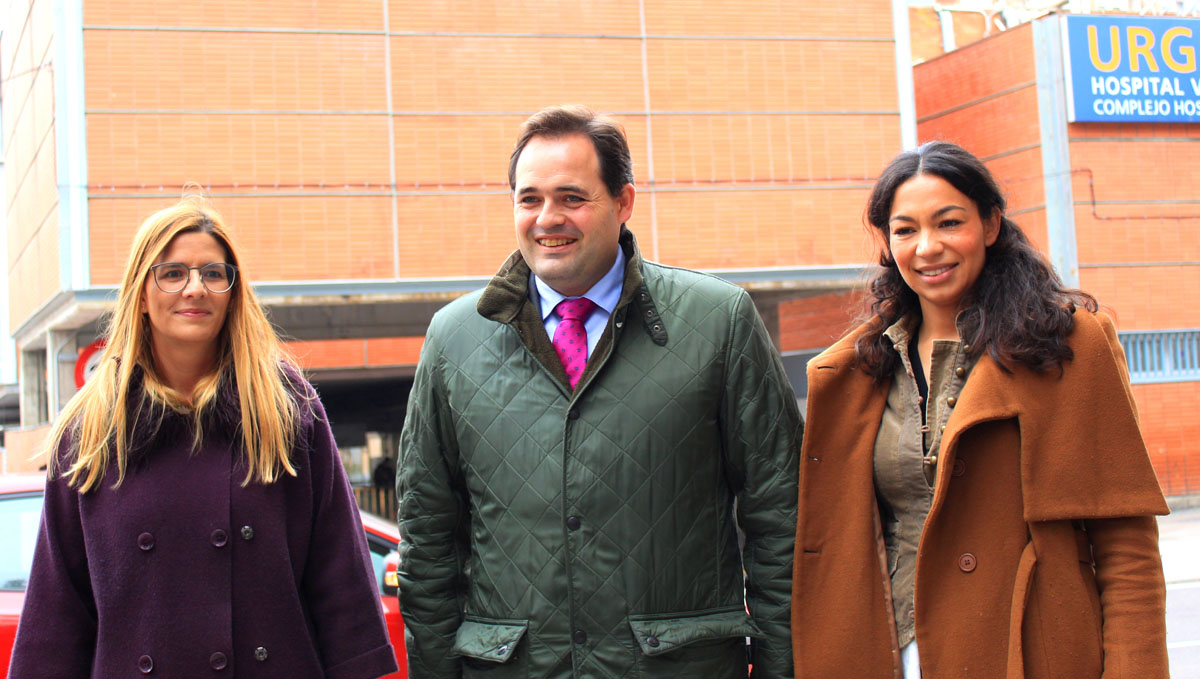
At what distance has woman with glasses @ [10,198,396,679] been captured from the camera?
105 inches

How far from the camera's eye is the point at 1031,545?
8.14 ft

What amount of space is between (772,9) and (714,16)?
0.99 m

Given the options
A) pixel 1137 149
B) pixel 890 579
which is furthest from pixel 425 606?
pixel 1137 149

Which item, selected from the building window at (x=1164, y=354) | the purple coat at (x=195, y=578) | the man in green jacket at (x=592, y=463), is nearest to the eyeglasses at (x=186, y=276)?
the purple coat at (x=195, y=578)

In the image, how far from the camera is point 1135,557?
2430 millimetres

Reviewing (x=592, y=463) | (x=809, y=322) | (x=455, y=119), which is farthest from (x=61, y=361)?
(x=592, y=463)

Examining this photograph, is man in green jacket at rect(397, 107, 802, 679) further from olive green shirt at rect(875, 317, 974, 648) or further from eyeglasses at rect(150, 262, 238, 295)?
eyeglasses at rect(150, 262, 238, 295)

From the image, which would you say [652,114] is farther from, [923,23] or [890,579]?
[890,579]

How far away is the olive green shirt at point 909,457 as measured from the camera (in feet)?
8.67

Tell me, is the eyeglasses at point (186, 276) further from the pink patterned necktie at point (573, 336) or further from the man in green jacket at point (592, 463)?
the pink patterned necktie at point (573, 336)

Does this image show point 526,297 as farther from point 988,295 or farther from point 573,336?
point 988,295

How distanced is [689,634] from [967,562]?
26.4 inches

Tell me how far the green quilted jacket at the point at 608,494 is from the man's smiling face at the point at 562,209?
0.45ft

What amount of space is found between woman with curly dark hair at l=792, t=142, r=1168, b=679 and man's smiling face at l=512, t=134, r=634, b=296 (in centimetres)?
68
